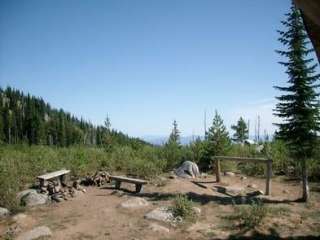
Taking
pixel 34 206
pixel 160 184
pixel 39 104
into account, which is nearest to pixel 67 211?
pixel 34 206

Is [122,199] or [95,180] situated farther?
[95,180]

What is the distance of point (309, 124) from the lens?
9977 millimetres

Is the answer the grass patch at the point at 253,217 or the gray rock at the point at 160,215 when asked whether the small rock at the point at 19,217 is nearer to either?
the gray rock at the point at 160,215

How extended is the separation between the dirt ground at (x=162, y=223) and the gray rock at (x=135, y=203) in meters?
0.22

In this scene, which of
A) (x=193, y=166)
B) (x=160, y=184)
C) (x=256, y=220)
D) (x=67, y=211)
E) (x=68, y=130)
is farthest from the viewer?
(x=68, y=130)

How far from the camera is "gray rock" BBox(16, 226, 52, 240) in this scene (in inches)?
275

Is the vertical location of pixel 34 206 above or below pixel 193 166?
below

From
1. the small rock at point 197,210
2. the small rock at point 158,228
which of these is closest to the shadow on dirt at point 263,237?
the small rock at point 158,228

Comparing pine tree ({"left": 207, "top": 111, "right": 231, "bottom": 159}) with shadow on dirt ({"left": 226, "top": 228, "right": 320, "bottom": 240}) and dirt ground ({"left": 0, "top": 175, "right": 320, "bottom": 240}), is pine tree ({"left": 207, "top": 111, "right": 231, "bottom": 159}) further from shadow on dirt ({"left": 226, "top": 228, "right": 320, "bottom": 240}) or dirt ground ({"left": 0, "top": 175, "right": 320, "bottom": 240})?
shadow on dirt ({"left": 226, "top": 228, "right": 320, "bottom": 240})

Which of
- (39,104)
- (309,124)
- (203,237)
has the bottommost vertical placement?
(203,237)

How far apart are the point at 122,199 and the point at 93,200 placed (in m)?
0.96

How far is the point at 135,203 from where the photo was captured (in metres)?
9.73

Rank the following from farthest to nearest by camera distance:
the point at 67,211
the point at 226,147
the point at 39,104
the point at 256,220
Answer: the point at 39,104, the point at 226,147, the point at 67,211, the point at 256,220

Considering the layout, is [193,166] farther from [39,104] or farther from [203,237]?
[39,104]
